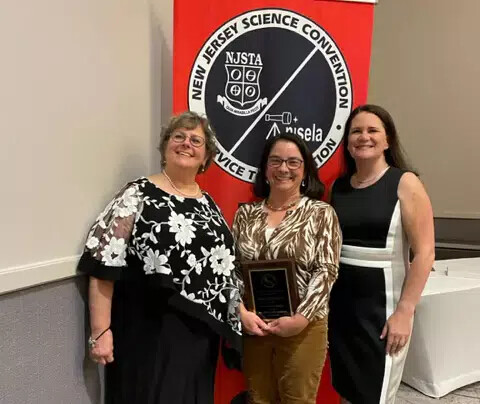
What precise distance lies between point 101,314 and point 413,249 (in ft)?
3.65

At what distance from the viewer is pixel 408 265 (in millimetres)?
1919

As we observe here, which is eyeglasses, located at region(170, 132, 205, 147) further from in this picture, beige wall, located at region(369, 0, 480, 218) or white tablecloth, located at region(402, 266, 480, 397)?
beige wall, located at region(369, 0, 480, 218)

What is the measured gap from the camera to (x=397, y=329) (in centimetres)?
183

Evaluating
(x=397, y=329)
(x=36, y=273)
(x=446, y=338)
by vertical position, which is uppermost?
(x=36, y=273)

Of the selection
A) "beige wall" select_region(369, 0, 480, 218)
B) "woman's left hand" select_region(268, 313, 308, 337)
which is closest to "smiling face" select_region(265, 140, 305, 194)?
"woman's left hand" select_region(268, 313, 308, 337)

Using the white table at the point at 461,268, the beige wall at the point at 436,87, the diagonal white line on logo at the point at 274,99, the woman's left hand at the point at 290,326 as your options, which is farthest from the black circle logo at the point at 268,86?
the beige wall at the point at 436,87

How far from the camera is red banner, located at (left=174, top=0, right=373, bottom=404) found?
205cm

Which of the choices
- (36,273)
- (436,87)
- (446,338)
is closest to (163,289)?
(36,273)

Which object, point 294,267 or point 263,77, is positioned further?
point 263,77

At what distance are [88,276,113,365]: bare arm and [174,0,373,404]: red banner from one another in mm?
634

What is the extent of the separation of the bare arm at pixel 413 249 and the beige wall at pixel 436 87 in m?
3.55

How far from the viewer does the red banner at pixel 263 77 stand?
2.05m

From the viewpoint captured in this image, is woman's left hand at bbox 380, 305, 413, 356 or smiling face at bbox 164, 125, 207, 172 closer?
smiling face at bbox 164, 125, 207, 172

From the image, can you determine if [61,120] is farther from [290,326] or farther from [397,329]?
[397,329]
